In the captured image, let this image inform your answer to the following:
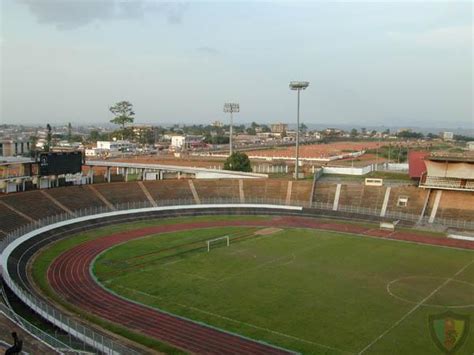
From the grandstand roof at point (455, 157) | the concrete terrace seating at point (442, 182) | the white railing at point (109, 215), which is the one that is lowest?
the white railing at point (109, 215)

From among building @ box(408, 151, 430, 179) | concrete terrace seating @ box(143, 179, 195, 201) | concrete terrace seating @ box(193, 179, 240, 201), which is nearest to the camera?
concrete terrace seating @ box(143, 179, 195, 201)

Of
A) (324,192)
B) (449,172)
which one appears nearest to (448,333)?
(449,172)

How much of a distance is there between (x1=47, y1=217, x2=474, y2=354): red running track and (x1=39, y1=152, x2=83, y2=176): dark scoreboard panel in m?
11.8

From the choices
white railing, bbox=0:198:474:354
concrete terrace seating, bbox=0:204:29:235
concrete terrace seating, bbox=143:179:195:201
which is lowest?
white railing, bbox=0:198:474:354

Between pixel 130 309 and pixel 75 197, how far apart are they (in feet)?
84.2

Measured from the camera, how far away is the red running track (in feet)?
67.4

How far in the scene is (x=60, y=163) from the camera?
48.0 meters

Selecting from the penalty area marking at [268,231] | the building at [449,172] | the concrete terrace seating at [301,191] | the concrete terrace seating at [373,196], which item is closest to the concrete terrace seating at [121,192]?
the penalty area marking at [268,231]

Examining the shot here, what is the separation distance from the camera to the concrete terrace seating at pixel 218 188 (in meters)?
54.2

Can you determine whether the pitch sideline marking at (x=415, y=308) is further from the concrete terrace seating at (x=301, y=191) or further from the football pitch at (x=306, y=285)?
the concrete terrace seating at (x=301, y=191)

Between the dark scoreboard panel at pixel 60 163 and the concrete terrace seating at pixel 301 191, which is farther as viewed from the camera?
the concrete terrace seating at pixel 301 191

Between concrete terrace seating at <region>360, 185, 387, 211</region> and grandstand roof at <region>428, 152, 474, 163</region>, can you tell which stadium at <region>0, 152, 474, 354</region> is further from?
grandstand roof at <region>428, 152, 474, 163</region>

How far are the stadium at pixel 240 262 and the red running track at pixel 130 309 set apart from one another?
0.09 meters

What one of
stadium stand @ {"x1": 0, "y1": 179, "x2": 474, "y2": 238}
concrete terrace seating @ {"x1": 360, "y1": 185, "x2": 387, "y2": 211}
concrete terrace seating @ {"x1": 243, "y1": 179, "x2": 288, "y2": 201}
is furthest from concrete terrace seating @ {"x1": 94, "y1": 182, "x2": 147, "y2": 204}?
concrete terrace seating @ {"x1": 360, "y1": 185, "x2": 387, "y2": 211}
